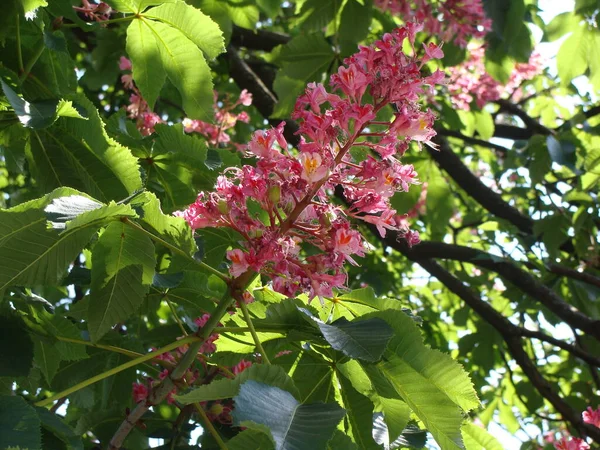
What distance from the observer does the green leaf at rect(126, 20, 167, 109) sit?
1740 mm

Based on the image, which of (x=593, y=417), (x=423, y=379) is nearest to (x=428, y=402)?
(x=423, y=379)

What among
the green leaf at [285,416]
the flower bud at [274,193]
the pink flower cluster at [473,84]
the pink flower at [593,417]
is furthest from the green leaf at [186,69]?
the pink flower cluster at [473,84]

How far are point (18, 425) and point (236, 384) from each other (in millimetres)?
274

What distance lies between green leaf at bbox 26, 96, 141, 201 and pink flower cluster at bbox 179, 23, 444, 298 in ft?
0.87

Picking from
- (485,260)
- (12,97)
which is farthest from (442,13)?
(12,97)

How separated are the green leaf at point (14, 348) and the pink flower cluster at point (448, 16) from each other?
211 centimetres

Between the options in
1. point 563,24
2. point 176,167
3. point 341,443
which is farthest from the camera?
point 563,24

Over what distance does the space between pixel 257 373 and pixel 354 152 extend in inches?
19.5

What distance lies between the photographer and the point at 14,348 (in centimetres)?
136

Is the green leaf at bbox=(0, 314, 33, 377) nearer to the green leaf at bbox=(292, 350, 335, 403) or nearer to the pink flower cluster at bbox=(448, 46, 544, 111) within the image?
the green leaf at bbox=(292, 350, 335, 403)

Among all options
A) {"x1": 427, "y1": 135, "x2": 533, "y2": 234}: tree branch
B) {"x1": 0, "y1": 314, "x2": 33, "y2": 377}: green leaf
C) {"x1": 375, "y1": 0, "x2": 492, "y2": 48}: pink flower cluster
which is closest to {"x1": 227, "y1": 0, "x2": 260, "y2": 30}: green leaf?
{"x1": 375, "y1": 0, "x2": 492, "y2": 48}: pink flower cluster

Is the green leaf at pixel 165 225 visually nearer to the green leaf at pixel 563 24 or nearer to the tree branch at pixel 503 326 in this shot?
the tree branch at pixel 503 326

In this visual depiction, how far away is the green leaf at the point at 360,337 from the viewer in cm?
103

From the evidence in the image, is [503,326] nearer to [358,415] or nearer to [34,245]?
[358,415]
